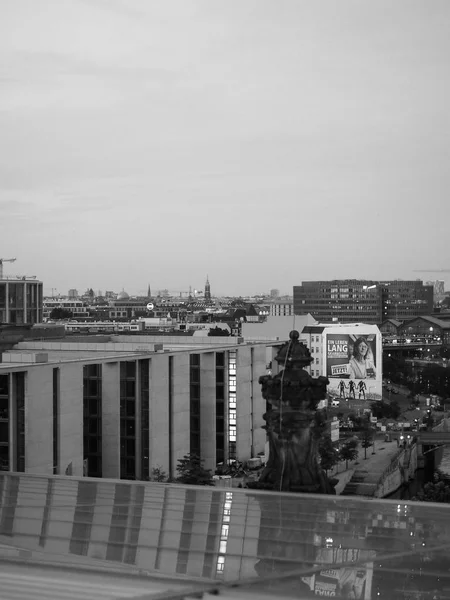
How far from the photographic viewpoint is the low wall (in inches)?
1035

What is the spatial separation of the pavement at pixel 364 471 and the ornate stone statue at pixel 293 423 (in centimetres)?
1863

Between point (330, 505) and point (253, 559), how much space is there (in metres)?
1.26

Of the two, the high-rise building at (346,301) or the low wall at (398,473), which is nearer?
the low wall at (398,473)

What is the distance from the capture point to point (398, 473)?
2883 centimetres

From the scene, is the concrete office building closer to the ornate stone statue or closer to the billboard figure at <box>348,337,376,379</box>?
the ornate stone statue

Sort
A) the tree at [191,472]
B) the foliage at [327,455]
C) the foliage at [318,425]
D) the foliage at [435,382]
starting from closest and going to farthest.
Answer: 1. the foliage at [318,425]
2. the tree at [191,472]
3. the foliage at [327,455]
4. the foliage at [435,382]

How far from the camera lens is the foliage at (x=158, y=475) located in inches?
757

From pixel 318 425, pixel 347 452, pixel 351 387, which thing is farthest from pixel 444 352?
pixel 318 425

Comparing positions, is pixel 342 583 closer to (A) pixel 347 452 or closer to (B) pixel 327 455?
(B) pixel 327 455

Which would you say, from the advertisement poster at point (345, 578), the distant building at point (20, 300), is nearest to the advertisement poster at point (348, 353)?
the distant building at point (20, 300)

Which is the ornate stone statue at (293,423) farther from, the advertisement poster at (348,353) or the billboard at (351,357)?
the advertisement poster at (348,353)

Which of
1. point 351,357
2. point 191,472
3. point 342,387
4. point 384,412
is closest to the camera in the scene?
point 191,472

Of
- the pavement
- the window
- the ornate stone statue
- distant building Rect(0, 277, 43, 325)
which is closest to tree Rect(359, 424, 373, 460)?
the pavement

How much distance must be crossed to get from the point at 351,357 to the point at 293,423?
48335 mm
